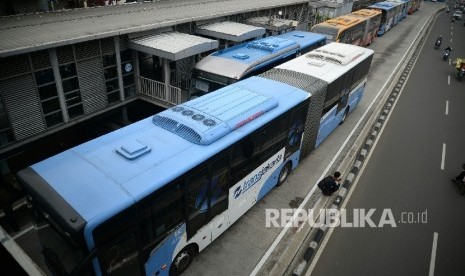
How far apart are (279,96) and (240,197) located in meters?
3.40

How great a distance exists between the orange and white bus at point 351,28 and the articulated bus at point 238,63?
6.78m

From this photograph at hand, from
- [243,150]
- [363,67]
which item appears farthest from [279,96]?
[363,67]

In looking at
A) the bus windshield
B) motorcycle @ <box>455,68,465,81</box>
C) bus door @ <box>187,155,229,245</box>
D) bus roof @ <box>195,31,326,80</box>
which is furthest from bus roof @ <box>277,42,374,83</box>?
motorcycle @ <box>455,68,465,81</box>

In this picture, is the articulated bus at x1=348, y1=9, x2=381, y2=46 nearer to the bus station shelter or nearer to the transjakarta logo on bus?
the bus station shelter

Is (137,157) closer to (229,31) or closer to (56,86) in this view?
(56,86)

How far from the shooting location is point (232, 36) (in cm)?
1653

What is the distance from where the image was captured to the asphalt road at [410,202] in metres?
8.38

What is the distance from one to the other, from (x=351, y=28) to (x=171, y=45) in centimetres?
1588

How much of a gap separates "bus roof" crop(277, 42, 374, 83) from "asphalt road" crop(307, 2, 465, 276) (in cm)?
383

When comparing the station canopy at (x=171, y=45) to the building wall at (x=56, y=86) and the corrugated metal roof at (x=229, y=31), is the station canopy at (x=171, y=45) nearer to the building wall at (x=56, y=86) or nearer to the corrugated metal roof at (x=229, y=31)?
the building wall at (x=56, y=86)

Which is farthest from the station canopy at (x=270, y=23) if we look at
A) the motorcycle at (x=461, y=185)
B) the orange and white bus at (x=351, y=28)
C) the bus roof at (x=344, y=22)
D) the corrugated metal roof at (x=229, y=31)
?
the motorcycle at (x=461, y=185)

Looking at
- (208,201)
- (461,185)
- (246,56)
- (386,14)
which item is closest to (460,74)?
(386,14)

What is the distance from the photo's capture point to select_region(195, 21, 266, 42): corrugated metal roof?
16609 mm

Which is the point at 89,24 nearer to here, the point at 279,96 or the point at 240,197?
the point at 279,96
